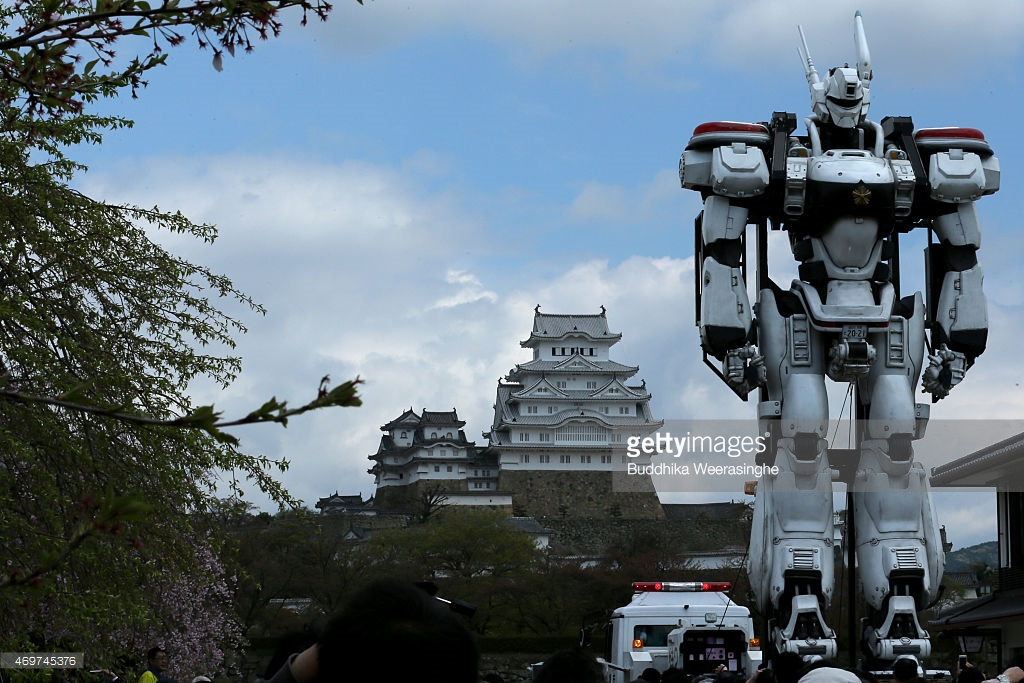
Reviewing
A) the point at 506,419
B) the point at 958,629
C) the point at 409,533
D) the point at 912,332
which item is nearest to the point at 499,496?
the point at 506,419

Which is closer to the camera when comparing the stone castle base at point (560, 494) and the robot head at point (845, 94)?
the robot head at point (845, 94)

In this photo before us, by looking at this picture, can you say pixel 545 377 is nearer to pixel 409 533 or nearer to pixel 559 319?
pixel 559 319

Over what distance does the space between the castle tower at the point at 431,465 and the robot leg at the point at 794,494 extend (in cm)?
6001

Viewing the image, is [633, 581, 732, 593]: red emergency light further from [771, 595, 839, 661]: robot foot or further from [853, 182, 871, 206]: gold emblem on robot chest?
[853, 182, 871, 206]: gold emblem on robot chest

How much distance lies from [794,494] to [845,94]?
9.27 feet

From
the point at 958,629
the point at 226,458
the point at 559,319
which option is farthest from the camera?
the point at 559,319

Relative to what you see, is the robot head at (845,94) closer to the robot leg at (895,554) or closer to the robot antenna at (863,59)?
the robot antenna at (863,59)

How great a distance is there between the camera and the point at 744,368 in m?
9.43

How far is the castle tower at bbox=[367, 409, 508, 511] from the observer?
71.8m

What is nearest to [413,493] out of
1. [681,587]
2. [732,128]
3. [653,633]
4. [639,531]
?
[639,531]

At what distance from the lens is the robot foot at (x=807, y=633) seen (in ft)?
29.3

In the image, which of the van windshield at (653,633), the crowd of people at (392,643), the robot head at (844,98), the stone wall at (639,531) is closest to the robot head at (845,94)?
the robot head at (844,98)

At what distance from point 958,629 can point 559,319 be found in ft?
178

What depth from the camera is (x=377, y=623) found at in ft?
5.84
